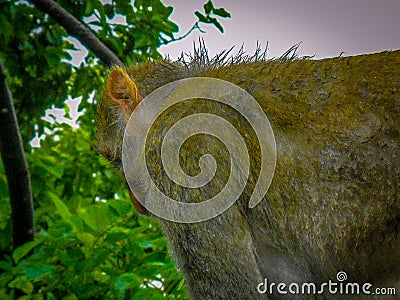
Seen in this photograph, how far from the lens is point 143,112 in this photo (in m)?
1.45

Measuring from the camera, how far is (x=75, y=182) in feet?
7.66

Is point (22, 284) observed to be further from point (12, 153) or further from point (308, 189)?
point (308, 189)

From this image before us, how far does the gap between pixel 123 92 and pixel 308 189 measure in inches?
21.9

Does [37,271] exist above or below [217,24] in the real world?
below

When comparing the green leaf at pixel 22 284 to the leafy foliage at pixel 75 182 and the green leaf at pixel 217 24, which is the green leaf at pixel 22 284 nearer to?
the leafy foliage at pixel 75 182

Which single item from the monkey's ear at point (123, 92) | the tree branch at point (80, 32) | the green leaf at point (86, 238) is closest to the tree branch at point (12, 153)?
the tree branch at point (80, 32)

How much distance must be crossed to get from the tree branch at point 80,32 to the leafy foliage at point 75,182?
193mm

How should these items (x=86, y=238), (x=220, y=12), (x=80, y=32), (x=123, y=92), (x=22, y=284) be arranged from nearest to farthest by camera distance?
1. (x=123, y=92)
2. (x=86, y=238)
3. (x=22, y=284)
4. (x=80, y=32)
5. (x=220, y=12)

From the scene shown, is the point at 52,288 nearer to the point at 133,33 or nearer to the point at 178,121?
the point at 178,121

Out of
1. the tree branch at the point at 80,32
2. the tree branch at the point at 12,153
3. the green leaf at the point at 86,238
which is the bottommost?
the green leaf at the point at 86,238

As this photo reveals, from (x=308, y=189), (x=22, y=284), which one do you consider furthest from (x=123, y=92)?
(x=22, y=284)

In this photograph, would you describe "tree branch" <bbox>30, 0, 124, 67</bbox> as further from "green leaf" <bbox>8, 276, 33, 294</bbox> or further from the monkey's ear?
"green leaf" <bbox>8, 276, 33, 294</bbox>

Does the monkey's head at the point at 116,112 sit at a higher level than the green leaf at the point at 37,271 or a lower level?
higher

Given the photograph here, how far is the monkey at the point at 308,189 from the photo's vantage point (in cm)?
120
